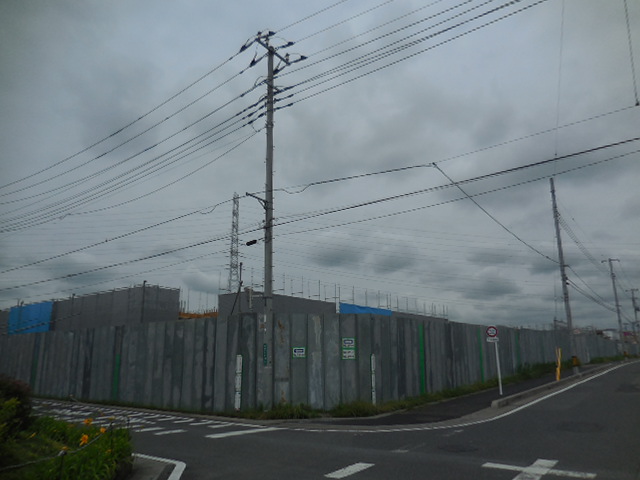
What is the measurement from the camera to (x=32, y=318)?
1864 inches

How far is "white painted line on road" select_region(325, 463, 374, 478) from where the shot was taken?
7352 millimetres

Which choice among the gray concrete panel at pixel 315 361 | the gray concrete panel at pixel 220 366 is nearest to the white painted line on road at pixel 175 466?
the gray concrete panel at pixel 315 361

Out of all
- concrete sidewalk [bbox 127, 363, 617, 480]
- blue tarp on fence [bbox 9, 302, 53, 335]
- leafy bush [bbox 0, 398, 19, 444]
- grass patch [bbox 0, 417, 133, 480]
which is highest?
blue tarp on fence [bbox 9, 302, 53, 335]

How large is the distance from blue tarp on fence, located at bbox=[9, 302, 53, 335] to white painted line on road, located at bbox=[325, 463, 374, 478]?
44769mm

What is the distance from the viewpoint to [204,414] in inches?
667

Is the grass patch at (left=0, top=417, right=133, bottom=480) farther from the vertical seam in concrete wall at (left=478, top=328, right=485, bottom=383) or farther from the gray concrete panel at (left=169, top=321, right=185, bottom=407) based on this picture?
the vertical seam in concrete wall at (left=478, top=328, right=485, bottom=383)

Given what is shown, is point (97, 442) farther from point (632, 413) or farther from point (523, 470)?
point (632, 413)

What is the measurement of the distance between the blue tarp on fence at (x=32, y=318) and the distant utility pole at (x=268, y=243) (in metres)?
37.0

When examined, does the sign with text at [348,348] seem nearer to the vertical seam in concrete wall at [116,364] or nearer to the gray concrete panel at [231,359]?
the gray concrete panel at [231,359]

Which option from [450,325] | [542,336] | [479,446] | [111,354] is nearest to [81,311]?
[111,354]

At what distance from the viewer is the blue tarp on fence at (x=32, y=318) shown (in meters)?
46.2

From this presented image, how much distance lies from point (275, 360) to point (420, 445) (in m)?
7.43

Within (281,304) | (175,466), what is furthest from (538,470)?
(281,304)

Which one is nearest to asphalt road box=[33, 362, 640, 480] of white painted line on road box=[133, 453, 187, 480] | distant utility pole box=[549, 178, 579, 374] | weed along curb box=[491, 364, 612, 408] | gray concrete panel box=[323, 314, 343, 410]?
white painted line on road box=[133, 453, 187, 480]
